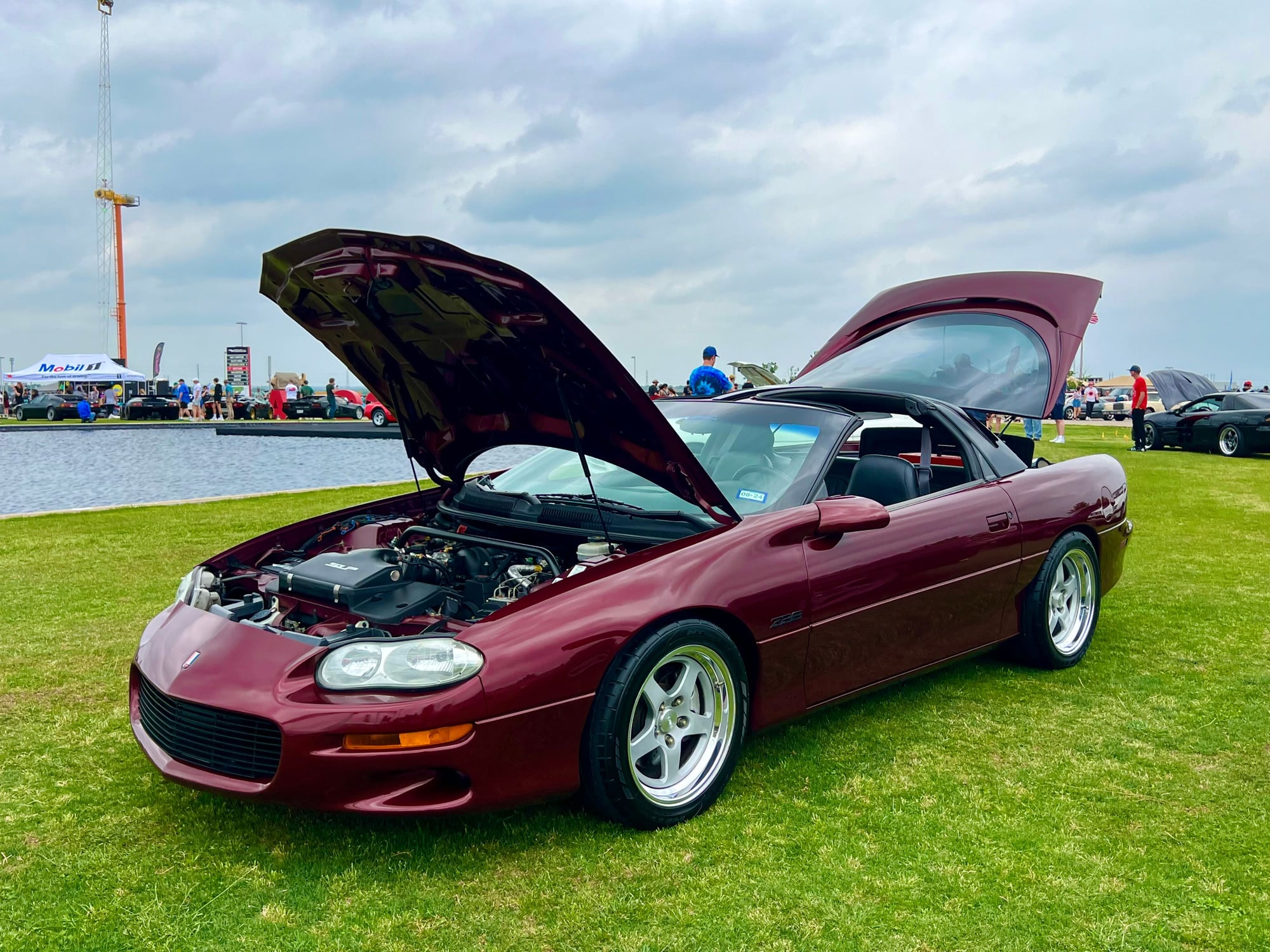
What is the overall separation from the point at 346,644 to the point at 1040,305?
4211 mm

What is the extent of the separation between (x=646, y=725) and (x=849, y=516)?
0.97m

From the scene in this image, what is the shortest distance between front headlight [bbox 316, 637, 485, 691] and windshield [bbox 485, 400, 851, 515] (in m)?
1.06

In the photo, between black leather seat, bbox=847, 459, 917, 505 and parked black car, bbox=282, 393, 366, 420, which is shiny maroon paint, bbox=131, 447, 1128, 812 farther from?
parked black car, bbox=282, 393, 366, 420

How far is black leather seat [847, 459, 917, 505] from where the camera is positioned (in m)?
3.83

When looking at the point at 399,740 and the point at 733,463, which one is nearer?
the point at 399,740

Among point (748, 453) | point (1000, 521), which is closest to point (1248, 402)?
point (1000, 521)

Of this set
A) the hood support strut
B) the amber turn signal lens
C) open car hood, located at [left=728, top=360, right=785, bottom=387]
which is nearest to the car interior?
the hood support strut

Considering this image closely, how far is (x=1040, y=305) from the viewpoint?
5293 millimetres

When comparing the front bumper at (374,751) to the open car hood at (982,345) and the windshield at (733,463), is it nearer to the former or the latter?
the windshield at (733,463)

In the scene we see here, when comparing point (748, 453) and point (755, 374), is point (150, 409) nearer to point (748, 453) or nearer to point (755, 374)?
point (755, 374)

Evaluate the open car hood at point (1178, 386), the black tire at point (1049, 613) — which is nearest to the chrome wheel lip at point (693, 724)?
the black tire at point (1049, 613)

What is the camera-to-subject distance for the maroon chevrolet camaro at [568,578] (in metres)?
2.58

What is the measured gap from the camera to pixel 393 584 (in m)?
3.25

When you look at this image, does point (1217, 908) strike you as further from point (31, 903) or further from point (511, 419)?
point (31, 903)
